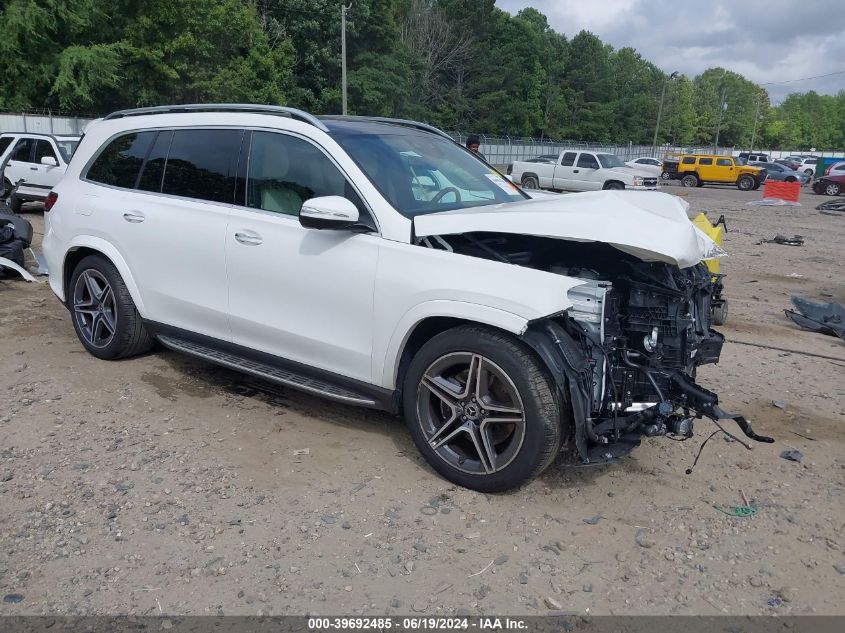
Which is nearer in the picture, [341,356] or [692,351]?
[692,351]

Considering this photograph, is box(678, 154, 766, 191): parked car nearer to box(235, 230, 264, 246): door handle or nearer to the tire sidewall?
the tire sidewall

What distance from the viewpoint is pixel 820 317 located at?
24.6 ft

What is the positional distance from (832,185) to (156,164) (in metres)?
36.4

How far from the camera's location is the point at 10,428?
434 cm

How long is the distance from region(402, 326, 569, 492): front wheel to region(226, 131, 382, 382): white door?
41 cm

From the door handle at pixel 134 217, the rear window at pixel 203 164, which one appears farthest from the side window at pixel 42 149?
the rear window at pixel 203 164

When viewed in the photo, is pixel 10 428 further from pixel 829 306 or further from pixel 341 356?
pixel 829 306

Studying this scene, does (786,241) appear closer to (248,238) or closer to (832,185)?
(248,238)

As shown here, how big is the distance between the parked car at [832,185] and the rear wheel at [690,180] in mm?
7655

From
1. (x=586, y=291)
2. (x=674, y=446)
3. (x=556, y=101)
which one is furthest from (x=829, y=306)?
(x=556, y=101)

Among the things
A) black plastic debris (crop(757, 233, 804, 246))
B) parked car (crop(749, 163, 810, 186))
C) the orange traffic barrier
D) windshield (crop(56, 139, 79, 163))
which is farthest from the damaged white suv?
parked car (crop(749, 163, 810, 186))

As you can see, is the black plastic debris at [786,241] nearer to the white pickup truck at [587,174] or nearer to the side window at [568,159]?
the white pickup truck at [587,174]

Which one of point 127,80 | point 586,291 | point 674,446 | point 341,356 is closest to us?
point 586,291

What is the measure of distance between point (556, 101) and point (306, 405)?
78.0 metres
